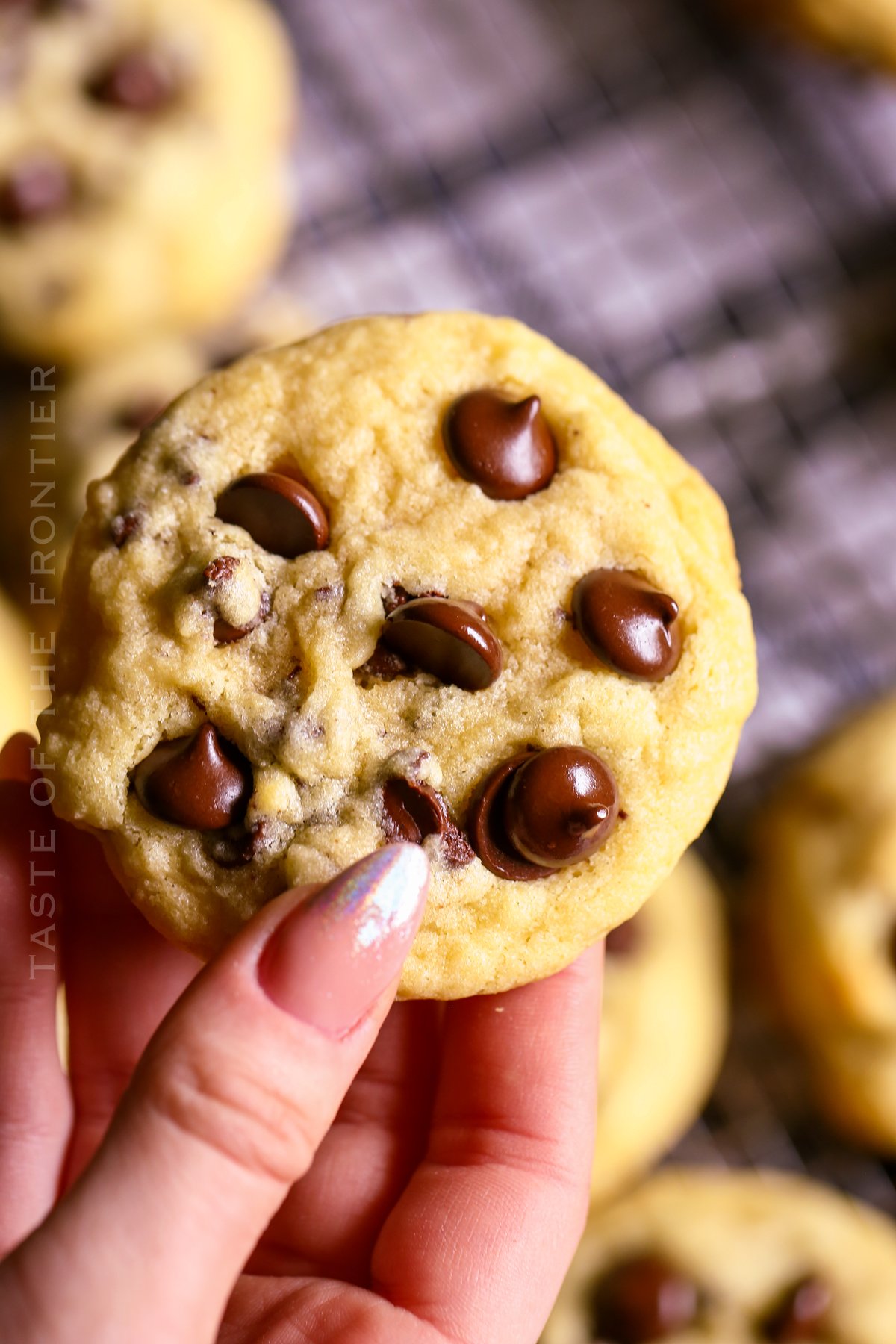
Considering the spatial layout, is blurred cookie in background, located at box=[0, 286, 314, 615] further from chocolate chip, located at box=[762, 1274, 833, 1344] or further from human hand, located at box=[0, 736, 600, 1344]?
chocolate chip, located at box=[762, 1274, 833, 1344]

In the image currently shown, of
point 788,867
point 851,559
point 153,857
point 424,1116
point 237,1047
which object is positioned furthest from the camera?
point 851,559

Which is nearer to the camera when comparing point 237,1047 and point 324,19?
point 237,1047

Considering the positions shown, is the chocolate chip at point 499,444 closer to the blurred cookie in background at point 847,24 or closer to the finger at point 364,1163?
the finger at point 364,1163

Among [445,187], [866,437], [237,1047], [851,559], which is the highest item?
[445,187]

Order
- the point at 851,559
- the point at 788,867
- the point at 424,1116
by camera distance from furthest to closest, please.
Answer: the point at 851,559
the point at 788,867
the point at 424,1116

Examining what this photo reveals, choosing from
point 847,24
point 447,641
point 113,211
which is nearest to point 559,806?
point 447,641

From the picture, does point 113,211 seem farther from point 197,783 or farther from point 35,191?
point 197,783

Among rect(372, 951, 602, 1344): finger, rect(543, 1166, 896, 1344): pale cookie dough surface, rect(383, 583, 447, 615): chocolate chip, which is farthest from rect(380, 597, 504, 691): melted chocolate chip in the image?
rect(543, 1166, 896, 1344): pale cookie dough surface

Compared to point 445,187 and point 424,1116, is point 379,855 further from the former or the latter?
point 445,187

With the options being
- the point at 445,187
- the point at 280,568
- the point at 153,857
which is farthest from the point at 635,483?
the point at 445,187
